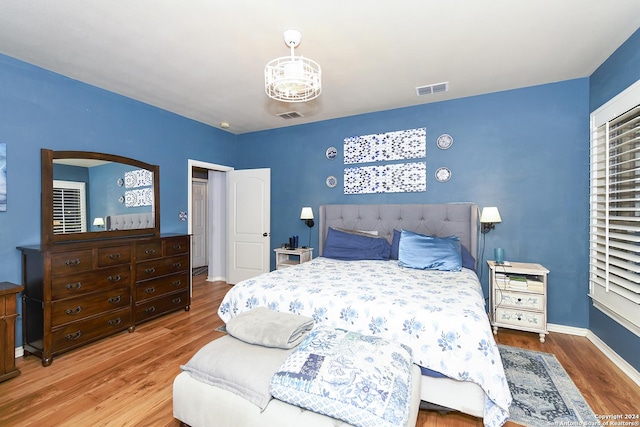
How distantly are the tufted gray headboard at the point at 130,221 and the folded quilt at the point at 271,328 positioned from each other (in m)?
2.34

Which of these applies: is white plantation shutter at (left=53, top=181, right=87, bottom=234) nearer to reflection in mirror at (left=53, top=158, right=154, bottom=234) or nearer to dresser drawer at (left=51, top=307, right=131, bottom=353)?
reflection in mirror at (left=53, top=158, right=154, bottom=234)

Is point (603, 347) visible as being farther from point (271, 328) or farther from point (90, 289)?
point (90, 289)

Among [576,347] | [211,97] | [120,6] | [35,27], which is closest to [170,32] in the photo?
[120,6]

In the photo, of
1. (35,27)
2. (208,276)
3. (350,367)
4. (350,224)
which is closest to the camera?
(350,367)

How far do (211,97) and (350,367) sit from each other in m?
3.39

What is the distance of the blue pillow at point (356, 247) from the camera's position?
355 centimetres

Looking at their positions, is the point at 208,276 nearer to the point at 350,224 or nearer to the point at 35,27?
the point at 350,224

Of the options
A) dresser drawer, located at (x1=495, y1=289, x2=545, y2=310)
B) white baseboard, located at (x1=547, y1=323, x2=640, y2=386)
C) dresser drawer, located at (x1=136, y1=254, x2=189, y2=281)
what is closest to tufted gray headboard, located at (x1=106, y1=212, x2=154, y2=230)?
dresser drawer, located at (x1=136, y1=254, x2=189, y2=281)

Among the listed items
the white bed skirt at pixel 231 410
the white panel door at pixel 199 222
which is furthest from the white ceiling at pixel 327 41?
the white panel door at pixel 199 222

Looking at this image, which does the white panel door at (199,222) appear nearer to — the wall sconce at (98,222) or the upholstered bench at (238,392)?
the wall sconce at (98,222)

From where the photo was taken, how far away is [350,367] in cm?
142

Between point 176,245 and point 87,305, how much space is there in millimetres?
1104

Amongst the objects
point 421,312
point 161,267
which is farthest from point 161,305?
point 421,312

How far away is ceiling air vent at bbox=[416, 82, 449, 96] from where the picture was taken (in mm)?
3194
